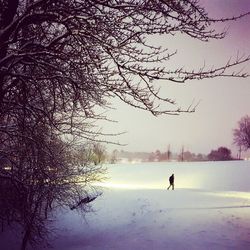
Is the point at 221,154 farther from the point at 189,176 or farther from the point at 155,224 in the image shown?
the point at 155,224

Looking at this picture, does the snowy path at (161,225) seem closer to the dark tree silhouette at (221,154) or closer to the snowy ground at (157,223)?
the snowy ground at (157,223)

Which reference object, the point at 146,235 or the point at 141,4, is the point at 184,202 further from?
the point at 141,4

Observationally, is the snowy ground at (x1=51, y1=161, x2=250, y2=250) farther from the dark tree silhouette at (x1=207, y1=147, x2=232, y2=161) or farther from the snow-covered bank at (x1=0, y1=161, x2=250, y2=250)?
the dark tree silhouette at (x1=207, y1=147, x2=232, y2=161)

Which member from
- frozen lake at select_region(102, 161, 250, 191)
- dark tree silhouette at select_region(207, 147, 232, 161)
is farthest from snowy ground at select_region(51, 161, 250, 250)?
dark tree silhouette at select_region(207, 147, 232, 161)

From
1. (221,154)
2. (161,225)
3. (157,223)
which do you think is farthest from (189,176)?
(221,154)

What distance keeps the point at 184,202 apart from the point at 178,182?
25.9 metres

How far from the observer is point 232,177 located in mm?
57031

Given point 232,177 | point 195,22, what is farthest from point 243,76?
point 232,177

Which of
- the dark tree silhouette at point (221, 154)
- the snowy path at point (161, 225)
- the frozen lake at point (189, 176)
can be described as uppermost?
the dark tree silhouette at point (221, 154)

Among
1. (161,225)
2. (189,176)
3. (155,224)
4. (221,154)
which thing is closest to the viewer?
(161,225)

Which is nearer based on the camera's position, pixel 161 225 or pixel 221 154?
pixel 161 225

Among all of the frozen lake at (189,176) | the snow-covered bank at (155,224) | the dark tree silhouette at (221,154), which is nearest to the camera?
the snow-covered bank at (155,224)

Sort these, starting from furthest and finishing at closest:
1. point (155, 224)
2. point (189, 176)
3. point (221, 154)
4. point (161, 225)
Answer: point (221, 154)
point (189, 176)
point (155, 224)
point (161, 225)

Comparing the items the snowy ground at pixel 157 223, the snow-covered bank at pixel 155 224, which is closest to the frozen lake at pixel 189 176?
the snowy ground at pixel 157 223
